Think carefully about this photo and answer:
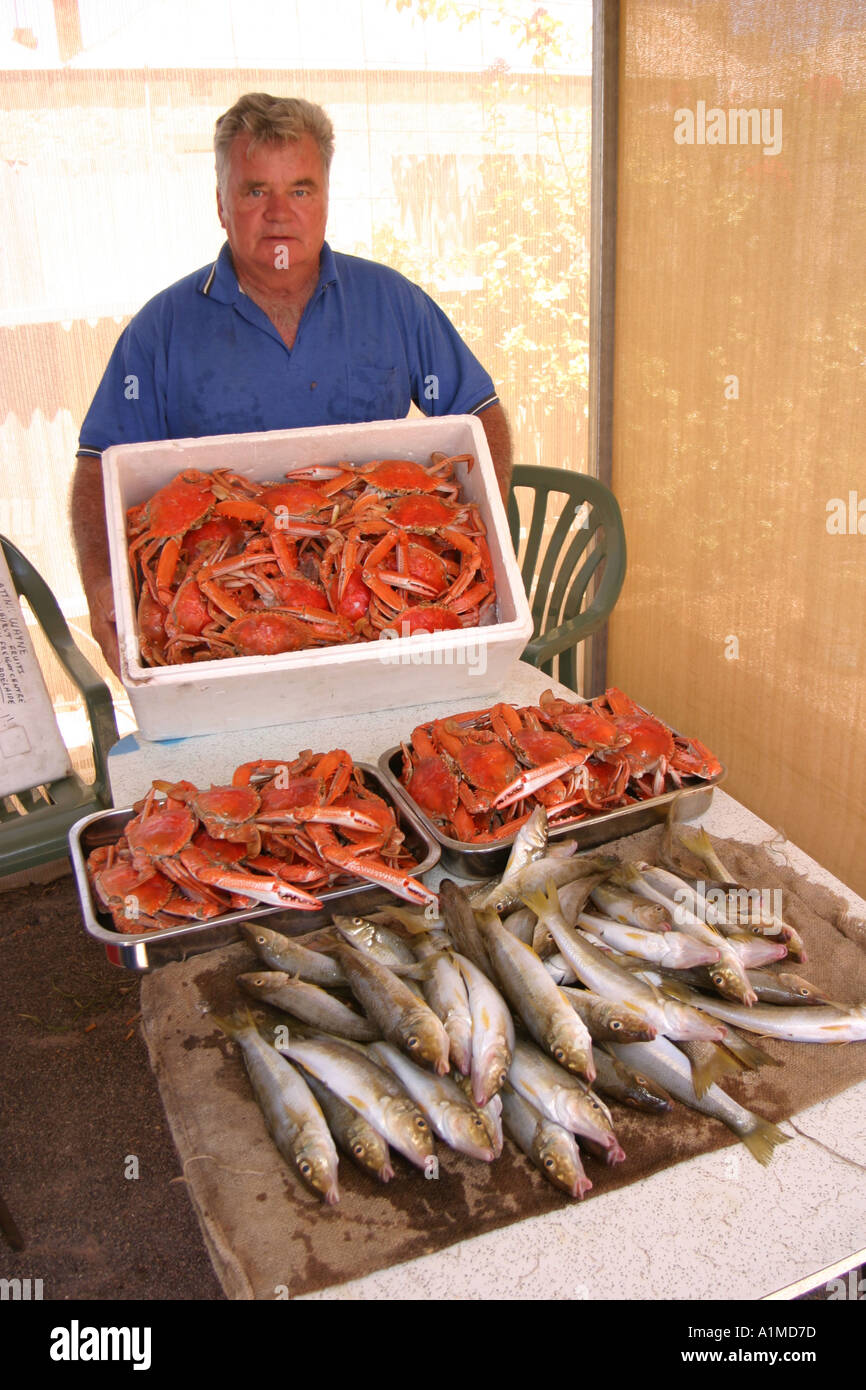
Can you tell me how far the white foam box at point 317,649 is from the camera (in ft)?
7.55

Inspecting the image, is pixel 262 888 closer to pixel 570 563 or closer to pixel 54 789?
pixel 54 789

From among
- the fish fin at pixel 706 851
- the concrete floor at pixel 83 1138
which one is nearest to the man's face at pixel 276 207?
the fish fin at pixel 706 851

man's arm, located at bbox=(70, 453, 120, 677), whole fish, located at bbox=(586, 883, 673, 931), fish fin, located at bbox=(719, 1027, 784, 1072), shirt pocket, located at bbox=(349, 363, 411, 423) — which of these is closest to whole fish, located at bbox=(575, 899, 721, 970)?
whole fish, located at bbox=(586, 883, 673, 931)

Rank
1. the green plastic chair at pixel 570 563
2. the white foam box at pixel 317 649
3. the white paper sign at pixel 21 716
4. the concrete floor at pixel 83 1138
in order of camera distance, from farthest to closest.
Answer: the green plastic chair at pixel 570 563 < the white paper sign at pixel 21 716 < the concrete floor at pixel 83 1138 < the white foam box at pixel 317 649

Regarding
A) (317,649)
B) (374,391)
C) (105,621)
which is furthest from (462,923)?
(374,391)

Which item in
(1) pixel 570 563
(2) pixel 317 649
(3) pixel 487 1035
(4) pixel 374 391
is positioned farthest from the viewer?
(1) pixel 570 563

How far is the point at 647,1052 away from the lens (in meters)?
1.54

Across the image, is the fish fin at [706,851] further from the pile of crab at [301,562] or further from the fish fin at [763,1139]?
the pile of crab at [301,562]

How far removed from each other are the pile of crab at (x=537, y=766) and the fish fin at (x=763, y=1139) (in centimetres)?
70

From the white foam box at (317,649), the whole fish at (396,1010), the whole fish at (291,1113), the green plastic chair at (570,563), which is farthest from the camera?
the green plastic chair at (570,563)

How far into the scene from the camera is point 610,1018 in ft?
5.09

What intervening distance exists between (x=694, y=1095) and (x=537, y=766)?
77cm
